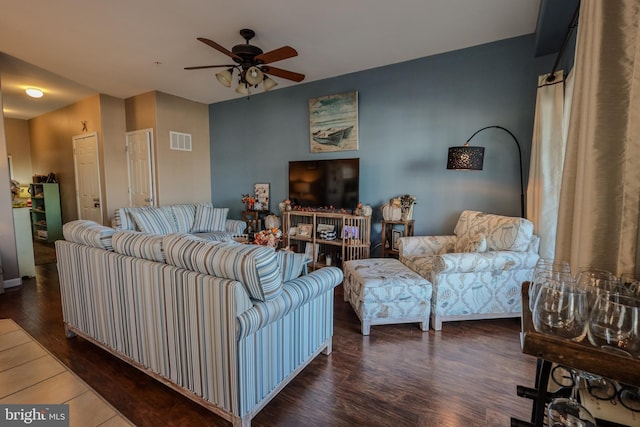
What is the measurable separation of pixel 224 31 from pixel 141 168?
3.36 metres

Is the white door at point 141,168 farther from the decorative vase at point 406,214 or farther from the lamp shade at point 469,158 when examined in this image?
the lamp shade at point 469,158

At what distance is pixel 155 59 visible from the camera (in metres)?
3.62

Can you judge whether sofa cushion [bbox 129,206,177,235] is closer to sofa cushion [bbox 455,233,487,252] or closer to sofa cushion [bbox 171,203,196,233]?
sofa cushion [bbox 171,203,196,233]

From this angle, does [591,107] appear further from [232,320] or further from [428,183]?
[428,183]

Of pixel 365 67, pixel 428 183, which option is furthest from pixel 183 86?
pixel 428 183

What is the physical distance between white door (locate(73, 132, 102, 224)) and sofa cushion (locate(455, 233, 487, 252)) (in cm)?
598

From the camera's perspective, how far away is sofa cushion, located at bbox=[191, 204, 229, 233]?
187 inches

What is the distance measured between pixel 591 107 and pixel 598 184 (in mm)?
254

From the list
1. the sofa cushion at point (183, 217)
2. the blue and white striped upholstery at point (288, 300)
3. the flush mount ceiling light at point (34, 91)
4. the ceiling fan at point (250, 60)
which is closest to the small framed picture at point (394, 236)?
the blue and white striped upholstery at point (288, 300)

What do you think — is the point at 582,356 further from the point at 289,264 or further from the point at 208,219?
the point at 208,219

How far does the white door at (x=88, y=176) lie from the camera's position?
5.27 metres

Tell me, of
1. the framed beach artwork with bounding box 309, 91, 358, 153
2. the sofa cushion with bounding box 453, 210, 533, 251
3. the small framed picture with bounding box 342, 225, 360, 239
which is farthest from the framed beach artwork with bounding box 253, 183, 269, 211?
the sofa cushion with bounding box 453, 210, 533, 251

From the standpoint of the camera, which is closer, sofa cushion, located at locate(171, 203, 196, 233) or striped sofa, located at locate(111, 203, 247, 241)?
striped sofa, located at locate(111, 203, 247, 241)

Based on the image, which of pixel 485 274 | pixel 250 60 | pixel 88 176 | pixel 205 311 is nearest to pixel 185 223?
pixel 88 176
